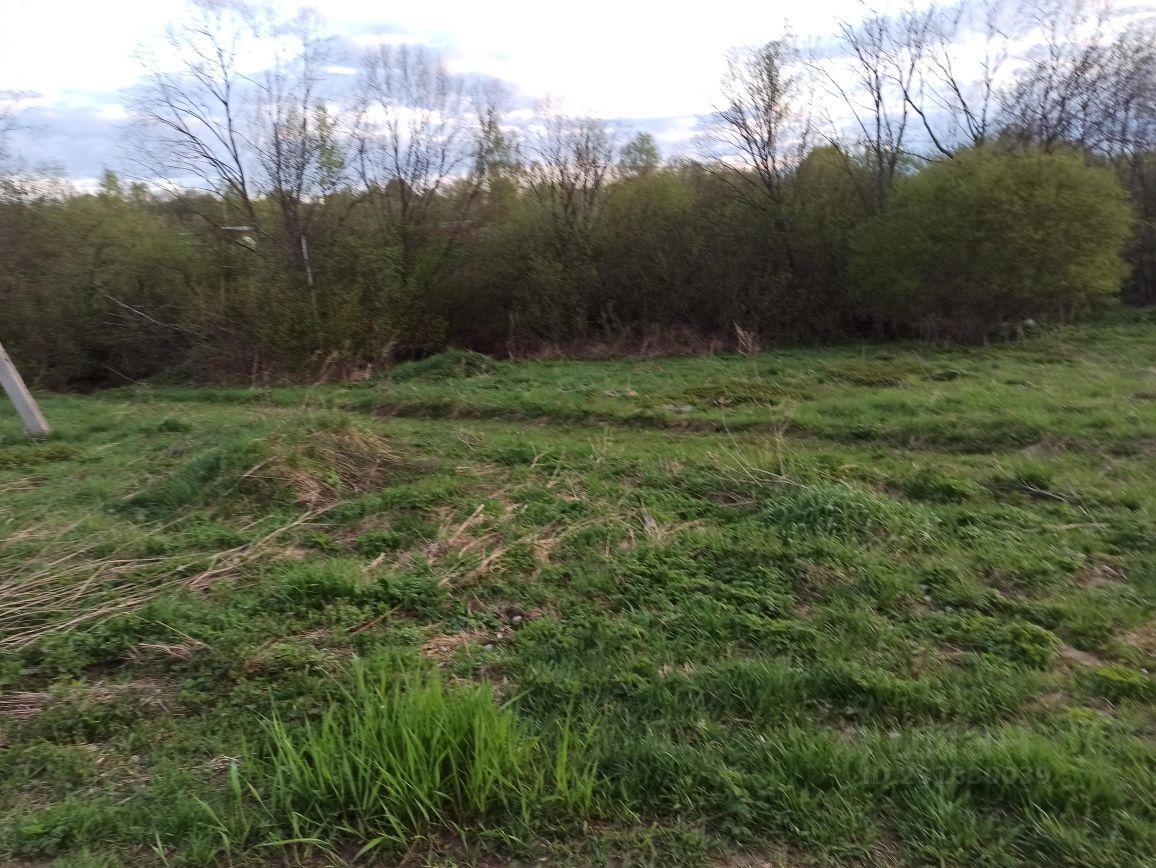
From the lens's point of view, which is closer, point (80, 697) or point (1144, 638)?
point (80, 697)

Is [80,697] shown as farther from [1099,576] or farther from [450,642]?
[1099,576]

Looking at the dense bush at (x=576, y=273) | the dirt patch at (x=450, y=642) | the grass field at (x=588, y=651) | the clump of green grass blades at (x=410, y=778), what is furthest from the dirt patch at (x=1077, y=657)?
the dense bush at (x=576, y=273)

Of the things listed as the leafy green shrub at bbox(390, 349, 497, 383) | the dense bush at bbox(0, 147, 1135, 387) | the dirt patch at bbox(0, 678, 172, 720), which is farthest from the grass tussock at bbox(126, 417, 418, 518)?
the dense bush at bbox(0, 147, 1135, 387)

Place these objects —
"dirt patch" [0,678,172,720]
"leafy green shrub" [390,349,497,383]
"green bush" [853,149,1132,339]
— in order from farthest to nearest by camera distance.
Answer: "leafy green shrub" [390,349,497,383]
"green bush" [853,149,1132,339]
"dirt patch" [0,678,172,720]

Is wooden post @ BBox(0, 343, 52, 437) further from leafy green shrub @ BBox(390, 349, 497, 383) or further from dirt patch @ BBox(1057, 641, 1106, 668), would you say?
dirt patch @ BBox(1057, 641, 1106, 668)

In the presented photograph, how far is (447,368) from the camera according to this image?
51.7ft

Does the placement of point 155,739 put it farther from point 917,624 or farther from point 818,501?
point 818,501

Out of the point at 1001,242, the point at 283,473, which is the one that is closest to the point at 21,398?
the point at 283,473

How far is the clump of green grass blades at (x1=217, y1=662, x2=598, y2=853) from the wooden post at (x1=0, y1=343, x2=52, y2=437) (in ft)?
33.7

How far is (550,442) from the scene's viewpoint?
8781mm

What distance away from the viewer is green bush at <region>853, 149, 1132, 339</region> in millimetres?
14617

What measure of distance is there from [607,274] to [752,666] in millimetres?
18367

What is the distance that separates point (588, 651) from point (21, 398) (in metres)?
10.9

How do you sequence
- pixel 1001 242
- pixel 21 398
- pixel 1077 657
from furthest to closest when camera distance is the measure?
1. pixel 1001 242
2. pixel 21 398
3. pixel 1077 657
